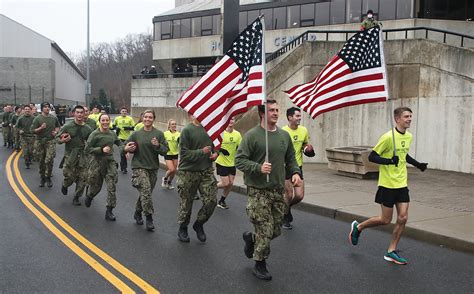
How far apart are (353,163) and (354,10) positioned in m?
23.2

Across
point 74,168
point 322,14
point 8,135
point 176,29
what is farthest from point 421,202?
point 176,29

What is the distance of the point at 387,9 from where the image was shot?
32969 mm

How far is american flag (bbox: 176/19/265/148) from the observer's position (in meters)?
6.46

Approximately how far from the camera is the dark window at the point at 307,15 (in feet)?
122

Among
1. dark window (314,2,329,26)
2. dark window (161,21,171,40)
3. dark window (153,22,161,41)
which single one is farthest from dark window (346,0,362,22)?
dark window (153,22,161,41)

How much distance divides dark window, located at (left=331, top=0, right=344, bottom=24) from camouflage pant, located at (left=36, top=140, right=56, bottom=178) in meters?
26.5

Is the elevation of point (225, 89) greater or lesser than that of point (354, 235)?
greater

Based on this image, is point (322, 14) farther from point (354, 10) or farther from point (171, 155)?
point (171, 155)

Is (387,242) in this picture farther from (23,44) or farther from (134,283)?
(23,44)

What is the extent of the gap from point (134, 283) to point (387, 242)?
397 cm

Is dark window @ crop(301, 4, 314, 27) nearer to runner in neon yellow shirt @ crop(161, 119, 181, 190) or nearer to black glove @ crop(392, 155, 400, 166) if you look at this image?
runner in neon yellow shirt @ crop(161, 119, 181, 190)

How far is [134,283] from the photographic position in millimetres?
5492

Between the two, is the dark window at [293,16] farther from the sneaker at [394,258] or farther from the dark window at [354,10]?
the sneaker at [394,258]

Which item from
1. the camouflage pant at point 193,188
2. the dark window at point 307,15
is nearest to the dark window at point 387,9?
the dark window at point 307,15
